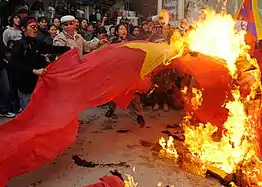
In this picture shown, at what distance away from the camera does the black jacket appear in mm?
5000

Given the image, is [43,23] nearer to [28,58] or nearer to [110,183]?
[28,58]

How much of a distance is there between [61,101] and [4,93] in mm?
2287

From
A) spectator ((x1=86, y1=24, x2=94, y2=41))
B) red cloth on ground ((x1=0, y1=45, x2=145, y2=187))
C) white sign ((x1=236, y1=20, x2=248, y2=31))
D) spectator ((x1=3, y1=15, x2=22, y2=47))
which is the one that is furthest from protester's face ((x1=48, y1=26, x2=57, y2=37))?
white sign ((x1=236, y1=20, x2=248, y2=31))

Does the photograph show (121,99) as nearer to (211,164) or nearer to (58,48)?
(58,48)

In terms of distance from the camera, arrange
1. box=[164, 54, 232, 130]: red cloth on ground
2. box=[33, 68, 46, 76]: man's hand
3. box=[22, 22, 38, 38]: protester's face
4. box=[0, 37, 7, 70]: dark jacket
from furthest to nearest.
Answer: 1. box=[0, 37, 7, 70]: dark jacket
2. box=[22, 22, 38, 38]: protester's face
3. box=[164, 54, 232, 130]: red cloth on ground
4. box=[33, 68, 46, 76]: man's hand

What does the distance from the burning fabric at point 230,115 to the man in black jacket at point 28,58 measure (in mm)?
1925

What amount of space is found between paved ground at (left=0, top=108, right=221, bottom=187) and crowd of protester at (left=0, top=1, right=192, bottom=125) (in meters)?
0.45

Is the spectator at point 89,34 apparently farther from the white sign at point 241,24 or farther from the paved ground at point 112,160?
the white sign at point 241,24

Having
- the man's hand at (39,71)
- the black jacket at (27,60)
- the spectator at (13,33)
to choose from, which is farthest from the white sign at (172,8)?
the man's hand at (39,71)

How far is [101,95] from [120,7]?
18.8 m

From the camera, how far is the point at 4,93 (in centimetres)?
648

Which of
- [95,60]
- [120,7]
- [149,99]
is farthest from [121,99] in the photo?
[120,7]

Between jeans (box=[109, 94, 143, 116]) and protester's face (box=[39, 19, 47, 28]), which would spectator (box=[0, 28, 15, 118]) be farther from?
jeans (box=[109, 94, 143, 116])

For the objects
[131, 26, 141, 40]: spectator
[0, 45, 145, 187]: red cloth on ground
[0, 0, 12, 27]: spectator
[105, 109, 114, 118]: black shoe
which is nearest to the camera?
[0, 45, 145, 187]: red cloth on ground
